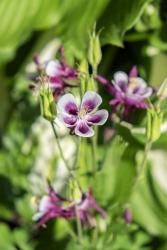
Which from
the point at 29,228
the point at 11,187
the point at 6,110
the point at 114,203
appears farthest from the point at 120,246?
the point at 6,110

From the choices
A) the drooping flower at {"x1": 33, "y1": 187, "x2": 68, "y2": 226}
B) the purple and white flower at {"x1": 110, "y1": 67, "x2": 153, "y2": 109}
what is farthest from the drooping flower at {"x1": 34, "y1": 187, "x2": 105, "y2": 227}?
the purple and white flower at {"x1": 110, "y1": 67, "x2": 153, "y2": 109}

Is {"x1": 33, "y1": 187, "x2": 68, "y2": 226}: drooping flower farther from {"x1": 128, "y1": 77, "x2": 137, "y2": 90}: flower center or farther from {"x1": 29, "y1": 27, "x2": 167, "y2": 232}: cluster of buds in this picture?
{"x1": 128, "y1": 77, "x2": 137, "y2": 90}: flower center

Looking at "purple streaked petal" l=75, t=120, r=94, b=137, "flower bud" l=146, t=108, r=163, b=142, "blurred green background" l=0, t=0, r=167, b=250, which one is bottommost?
"blurred green background" l=0, t=0, r=167, b=250

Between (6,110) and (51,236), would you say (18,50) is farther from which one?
(51,236)

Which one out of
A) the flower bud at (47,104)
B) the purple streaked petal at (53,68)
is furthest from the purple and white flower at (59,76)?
the flower bud at (47,104)

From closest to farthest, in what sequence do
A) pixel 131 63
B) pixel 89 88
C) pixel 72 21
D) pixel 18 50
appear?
pixel 89 88 < pixel 72 21 < pixel 131 63 < pixel 18 50

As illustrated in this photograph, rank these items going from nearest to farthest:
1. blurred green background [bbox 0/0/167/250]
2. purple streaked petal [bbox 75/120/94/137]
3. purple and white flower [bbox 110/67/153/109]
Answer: purple streaked petal [bbox 75/120/94/137], purple and white flower [bbox 110/67/153/109], blurred green background [bbox 0/0/167/250]

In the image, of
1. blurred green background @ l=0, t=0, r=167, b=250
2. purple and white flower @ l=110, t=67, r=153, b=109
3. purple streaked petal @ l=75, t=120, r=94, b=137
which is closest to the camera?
purple streaked petal @ l=75, t=120, r=94, b=137
